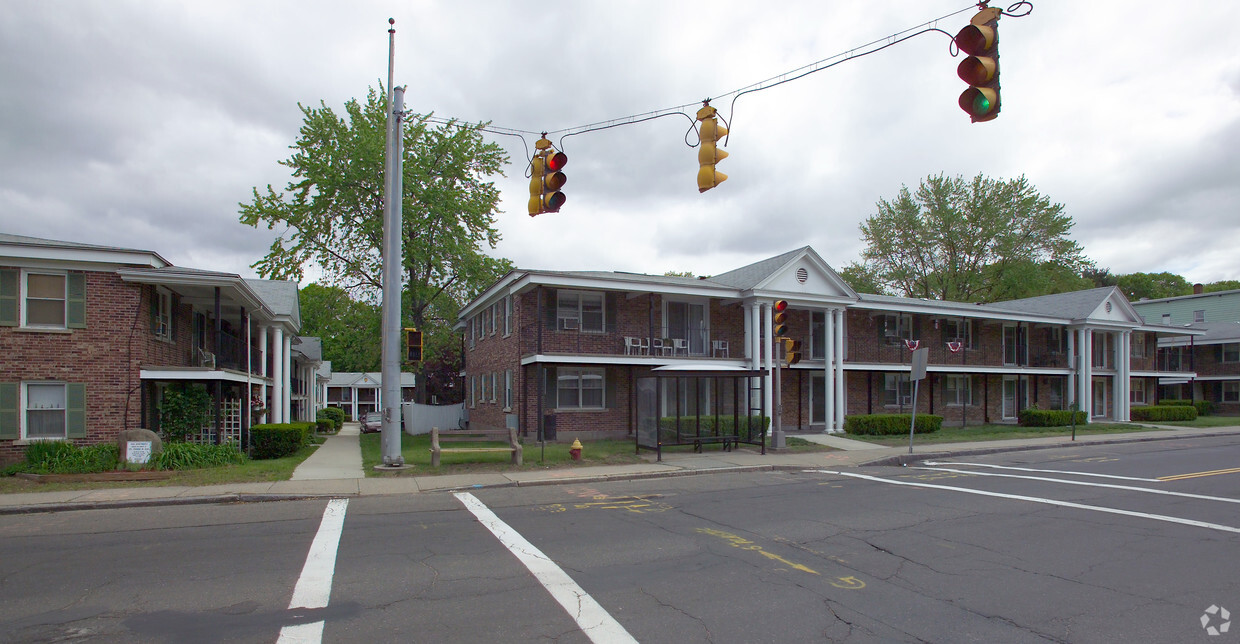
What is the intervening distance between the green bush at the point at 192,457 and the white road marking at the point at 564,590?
30.3ft

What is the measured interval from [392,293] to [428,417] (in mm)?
18945

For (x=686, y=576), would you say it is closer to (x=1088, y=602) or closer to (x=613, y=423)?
(x=1088, y=602)

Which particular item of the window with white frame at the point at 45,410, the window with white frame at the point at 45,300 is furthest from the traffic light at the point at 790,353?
the window with white frame at the point at 45,300

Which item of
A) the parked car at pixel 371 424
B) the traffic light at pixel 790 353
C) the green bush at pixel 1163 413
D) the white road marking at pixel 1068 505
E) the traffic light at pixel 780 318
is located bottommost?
the parked car at pixel 371 424

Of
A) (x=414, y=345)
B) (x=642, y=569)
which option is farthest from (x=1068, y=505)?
(x=414, y=345)

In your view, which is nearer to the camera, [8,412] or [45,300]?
[8,412]

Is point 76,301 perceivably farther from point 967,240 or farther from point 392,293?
point 967,240

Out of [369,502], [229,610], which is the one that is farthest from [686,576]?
[369,502]

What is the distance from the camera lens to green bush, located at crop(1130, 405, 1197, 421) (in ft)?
124

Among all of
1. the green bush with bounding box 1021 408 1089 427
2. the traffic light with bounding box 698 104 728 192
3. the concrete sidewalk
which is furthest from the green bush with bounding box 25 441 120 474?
the green bush with bounding box 1021 408 1089 427

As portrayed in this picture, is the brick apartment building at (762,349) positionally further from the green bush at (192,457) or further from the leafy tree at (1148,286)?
the leafy tree at (1148,286)

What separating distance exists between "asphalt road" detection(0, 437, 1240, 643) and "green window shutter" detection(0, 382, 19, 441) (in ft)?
21.5

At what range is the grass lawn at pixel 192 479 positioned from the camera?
42.5 feet

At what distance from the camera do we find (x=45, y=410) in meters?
15.8
